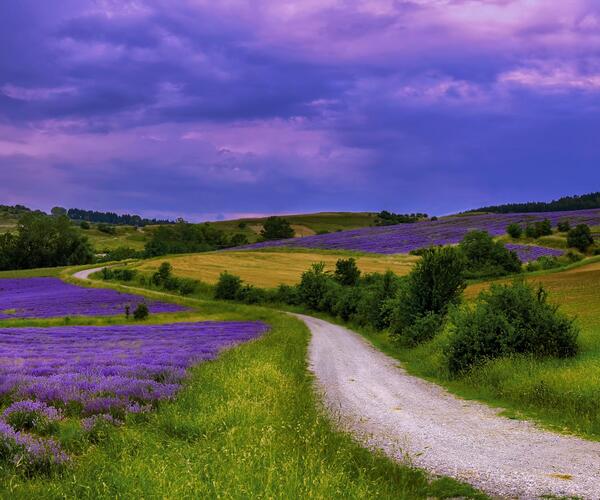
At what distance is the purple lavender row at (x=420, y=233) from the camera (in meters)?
91.7

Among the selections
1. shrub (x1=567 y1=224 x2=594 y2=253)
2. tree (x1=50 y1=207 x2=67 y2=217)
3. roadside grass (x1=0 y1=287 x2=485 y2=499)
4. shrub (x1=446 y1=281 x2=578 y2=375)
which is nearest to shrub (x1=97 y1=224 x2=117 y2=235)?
tree (x1=50 y1=207 x2=67 y2=217)

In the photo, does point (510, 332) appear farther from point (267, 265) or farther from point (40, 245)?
point (40, 245)

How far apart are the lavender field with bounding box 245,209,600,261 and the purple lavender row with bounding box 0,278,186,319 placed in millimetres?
45107

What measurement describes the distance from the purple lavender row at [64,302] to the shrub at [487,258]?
110 feet

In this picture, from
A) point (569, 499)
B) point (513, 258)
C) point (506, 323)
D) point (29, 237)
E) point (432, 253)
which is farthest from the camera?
point (29, 237)

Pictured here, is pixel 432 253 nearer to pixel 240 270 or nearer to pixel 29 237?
pixel 240 270

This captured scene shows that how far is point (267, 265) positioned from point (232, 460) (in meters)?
79.8

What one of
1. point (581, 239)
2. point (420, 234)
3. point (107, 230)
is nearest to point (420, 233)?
point (420, 234)

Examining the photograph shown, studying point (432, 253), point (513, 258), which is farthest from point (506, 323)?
point (513, 258)

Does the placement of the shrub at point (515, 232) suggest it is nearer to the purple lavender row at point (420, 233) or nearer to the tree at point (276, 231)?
the purple lavender row at point (420, 233)

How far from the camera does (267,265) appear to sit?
86125mm

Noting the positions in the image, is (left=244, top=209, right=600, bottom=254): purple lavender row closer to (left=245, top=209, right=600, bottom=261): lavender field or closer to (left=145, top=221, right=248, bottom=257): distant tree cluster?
(left=245, top=209, right=600, bottom=261): lavender field

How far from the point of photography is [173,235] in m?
160

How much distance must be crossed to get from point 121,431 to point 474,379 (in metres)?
12.1
